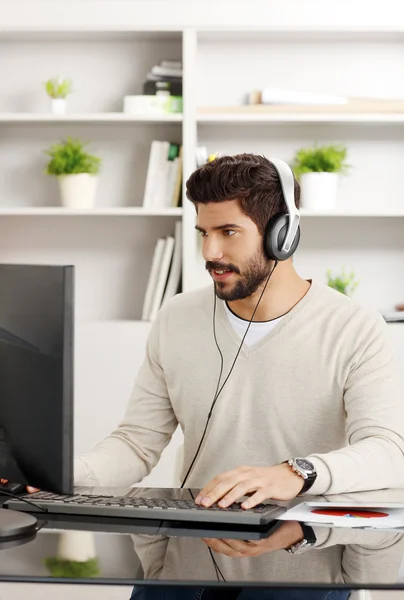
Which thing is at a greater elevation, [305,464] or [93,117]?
[93,117]

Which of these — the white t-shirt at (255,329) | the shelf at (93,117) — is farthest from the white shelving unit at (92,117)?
the white t-shirt at (255,329)

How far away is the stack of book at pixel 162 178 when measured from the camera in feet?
10.5

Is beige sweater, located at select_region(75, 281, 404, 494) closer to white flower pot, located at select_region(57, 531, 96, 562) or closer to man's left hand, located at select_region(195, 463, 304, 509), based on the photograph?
man's left hand, located at select_region(195, 463, 304, 509)

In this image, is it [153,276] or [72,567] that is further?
[153,276]

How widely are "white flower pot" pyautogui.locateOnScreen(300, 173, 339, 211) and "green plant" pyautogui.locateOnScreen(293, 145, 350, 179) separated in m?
0.03

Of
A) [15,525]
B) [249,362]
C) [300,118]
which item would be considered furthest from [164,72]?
[15,525]

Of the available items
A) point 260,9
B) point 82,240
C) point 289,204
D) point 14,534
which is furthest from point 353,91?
point 14,534

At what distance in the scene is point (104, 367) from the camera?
3168 millimetres

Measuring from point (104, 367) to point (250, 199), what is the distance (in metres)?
1.58

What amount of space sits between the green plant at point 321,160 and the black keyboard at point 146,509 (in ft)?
6.86

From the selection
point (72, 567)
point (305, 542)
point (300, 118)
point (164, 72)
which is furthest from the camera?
point (164, 72)

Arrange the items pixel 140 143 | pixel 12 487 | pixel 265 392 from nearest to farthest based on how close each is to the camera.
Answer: pixel 12 487, pixel 265 392, pixel 140 143

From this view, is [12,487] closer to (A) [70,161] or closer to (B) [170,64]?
(A) [70,161]

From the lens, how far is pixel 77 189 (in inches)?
127
